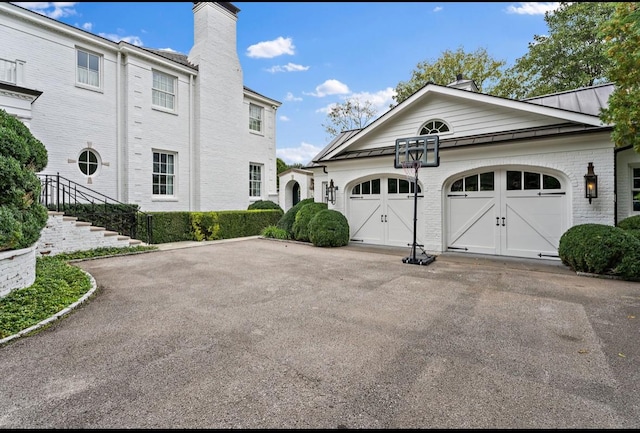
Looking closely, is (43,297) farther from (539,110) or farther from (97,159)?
(539,110)

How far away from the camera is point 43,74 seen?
34.3ft

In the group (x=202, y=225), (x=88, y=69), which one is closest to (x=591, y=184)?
(x=202, y=225)

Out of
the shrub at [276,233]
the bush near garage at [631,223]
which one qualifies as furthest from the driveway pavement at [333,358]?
the shrub at [276,233]

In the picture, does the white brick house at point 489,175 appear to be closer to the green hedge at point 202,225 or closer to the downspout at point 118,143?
the green hedge at point 202,225

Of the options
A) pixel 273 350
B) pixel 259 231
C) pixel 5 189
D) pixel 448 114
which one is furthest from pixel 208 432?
pixel 259 231

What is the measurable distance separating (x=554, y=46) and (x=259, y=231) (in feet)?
73.1

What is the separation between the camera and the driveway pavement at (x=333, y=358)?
2314 millimetres

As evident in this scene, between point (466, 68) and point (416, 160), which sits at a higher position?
point (466, 68)

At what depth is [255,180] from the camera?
17.6 m

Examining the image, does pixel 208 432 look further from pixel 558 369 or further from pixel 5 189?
pixel 5 189

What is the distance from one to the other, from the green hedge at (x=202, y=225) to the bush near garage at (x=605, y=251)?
1162 cm

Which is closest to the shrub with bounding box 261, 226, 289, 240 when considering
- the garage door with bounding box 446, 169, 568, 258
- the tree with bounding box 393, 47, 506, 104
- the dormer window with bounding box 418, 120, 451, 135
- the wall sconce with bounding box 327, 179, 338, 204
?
the wall sconce with bounding box 327, 179, 338, 204

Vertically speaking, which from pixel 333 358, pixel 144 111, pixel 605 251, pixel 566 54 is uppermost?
pixel 566 54

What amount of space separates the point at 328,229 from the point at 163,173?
315 inches
